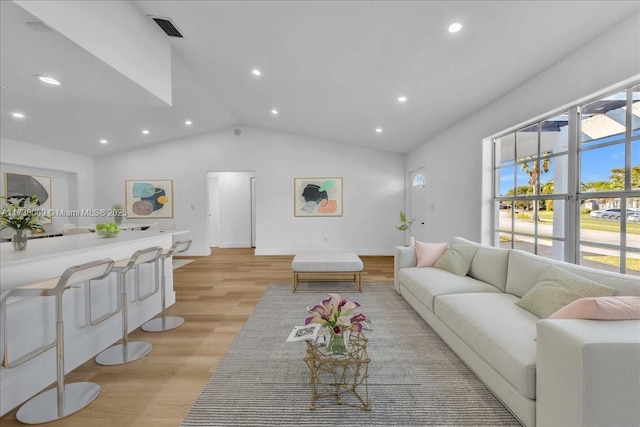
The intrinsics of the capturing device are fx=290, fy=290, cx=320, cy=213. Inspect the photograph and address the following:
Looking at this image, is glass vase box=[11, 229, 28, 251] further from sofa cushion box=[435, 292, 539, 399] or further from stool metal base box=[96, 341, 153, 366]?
sofa cushion box=[435, 292, 539, 399]

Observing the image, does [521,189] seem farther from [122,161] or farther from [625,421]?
[122,161]

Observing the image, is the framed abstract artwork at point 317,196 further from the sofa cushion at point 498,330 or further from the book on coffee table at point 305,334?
the book on coffee table at point 305,334

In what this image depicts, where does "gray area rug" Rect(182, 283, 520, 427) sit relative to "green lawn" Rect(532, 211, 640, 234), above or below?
below

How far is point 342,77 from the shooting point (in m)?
3.77

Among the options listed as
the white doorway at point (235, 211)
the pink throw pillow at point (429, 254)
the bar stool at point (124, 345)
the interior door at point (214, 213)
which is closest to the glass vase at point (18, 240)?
the bar stool at point (124, 345)

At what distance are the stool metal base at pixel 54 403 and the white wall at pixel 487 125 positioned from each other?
4458 millimetres

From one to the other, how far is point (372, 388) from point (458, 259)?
1926mm

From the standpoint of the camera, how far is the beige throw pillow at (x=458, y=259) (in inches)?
127

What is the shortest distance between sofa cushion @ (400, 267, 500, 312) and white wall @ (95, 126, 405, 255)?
377cm

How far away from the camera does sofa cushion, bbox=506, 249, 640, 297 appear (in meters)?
1.72

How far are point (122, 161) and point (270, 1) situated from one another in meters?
6.51

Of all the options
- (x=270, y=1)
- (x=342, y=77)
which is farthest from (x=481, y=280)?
(x=270, y=1)

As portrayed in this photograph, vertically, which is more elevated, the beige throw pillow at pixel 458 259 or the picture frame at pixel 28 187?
the picture frame at pixel 28 187

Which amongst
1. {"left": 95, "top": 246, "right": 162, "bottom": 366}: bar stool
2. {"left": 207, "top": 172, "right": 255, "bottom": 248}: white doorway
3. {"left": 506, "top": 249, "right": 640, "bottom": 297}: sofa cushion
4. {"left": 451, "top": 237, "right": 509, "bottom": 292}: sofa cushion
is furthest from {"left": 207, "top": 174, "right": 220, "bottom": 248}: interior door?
{"left": 506, "top": 249, "right": 640, "bottom": 297}: sofa cushion
